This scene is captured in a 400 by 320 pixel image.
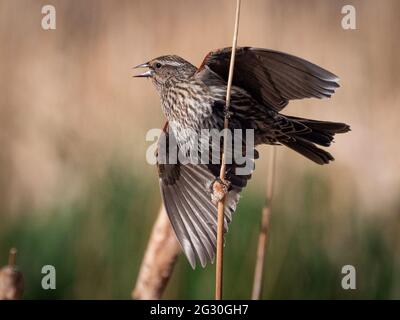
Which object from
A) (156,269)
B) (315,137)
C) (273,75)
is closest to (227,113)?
(273,75)

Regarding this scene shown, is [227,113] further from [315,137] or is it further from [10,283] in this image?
[10,283]

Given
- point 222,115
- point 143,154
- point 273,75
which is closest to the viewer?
point 273,75

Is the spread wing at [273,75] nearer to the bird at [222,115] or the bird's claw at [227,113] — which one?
the bird at [222,115]

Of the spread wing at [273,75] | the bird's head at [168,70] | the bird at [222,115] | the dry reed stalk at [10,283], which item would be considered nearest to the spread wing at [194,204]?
the bird at [222,115]

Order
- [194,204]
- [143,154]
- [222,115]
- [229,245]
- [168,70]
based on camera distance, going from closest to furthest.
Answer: [222,115] → [168,70] → [194,204] → [229,245] → [143,154]

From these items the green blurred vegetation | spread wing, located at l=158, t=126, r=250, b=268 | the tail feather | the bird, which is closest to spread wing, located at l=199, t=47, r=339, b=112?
the bird

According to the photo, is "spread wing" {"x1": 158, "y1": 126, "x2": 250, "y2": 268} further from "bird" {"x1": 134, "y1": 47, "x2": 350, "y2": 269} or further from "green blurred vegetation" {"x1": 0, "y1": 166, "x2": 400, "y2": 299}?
"green blurred vegetation" {"x1": 0, "y1": 166, "x2": 400, "y2": 299}
